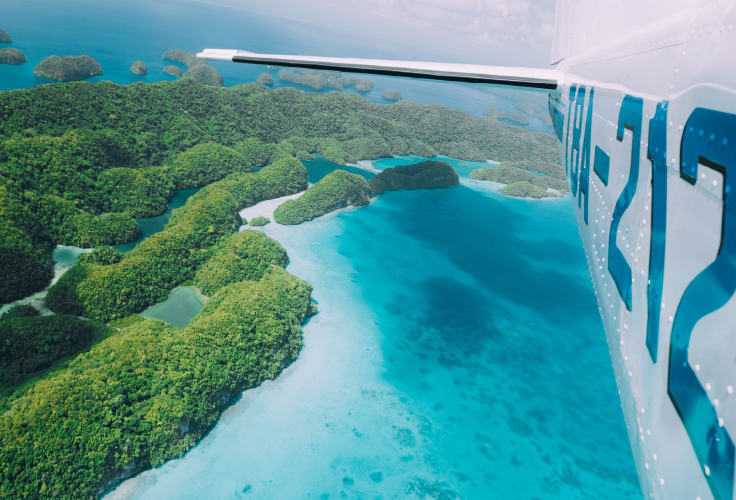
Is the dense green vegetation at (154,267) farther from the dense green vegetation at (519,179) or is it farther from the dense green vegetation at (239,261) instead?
the dense green vegetation at (519,179)

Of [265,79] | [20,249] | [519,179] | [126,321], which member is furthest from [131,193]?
[265,79]

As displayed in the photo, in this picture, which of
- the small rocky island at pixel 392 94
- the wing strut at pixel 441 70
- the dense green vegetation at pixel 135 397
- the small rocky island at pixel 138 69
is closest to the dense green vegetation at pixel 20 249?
the dense green vegetation at pixel 135 397

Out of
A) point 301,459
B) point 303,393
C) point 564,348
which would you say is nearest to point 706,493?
point 301,459

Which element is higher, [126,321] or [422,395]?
[126,321]

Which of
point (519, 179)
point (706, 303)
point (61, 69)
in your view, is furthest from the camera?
point (61, 69)

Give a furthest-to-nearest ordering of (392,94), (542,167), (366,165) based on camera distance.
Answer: (392,94)
(542,167)
(366,165)

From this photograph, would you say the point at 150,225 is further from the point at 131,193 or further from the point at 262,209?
the point at 262,209

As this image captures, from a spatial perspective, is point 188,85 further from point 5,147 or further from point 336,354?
point 336,354
